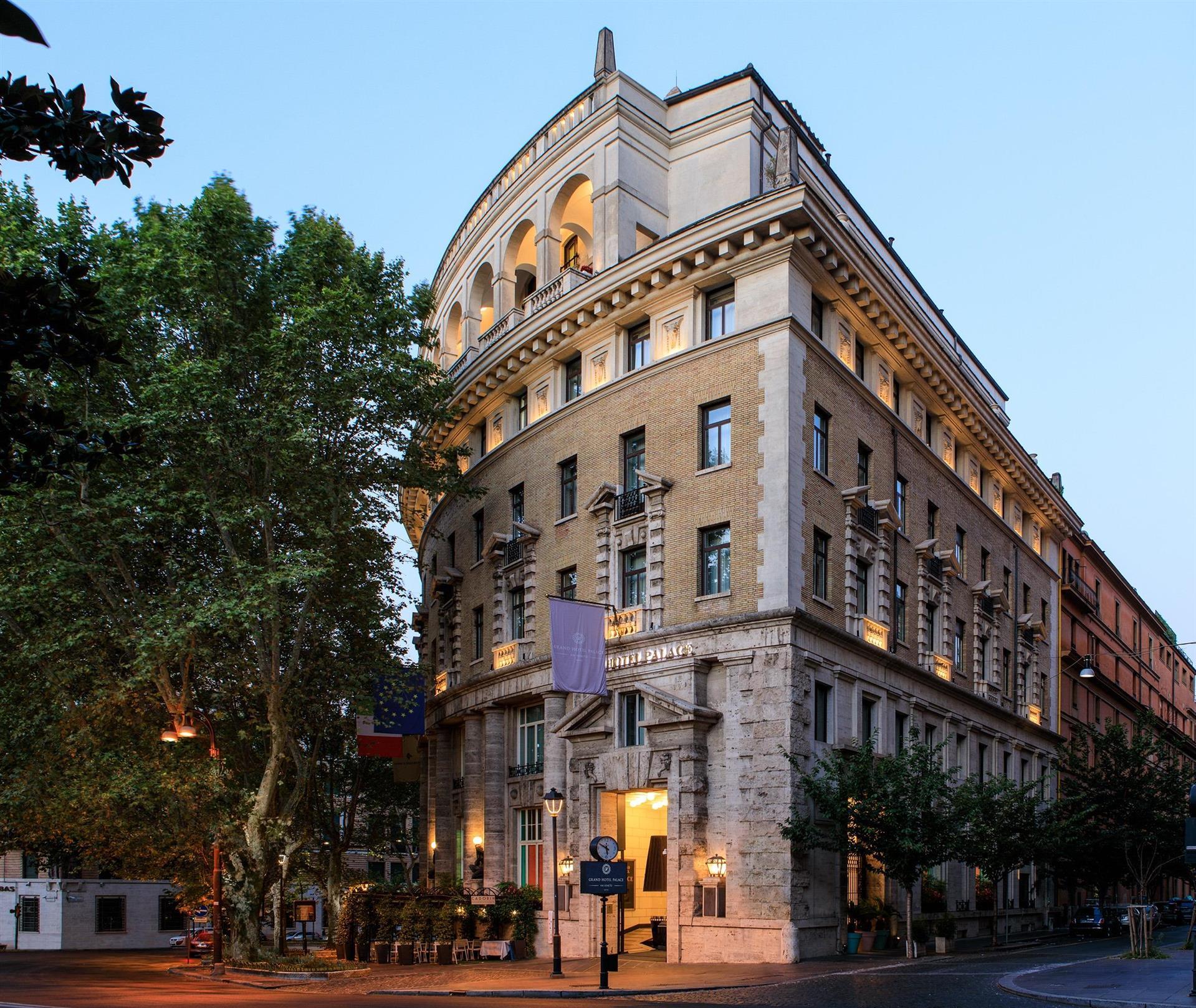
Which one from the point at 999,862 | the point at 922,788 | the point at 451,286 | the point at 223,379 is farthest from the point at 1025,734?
the point at 223,379

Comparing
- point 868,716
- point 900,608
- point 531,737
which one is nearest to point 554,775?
point 531,737

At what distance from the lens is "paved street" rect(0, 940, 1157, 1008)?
67.6 ft

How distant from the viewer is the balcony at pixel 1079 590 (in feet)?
198

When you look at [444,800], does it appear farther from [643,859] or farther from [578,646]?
[578,646]

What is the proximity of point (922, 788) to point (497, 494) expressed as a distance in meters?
18.5

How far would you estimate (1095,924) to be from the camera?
45.3 m

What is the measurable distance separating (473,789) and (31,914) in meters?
33.3

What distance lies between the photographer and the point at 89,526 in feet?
103

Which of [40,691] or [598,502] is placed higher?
[598,502]

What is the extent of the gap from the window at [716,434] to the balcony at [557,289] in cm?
644

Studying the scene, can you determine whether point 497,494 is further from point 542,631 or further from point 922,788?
point 922,788

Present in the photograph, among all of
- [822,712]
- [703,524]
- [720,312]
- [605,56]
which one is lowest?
[822,712]

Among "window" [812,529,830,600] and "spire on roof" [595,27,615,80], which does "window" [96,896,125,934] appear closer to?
"window" [812,529,830,600]

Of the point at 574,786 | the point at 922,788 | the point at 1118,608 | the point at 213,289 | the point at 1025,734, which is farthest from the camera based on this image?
the point at 1118,608
